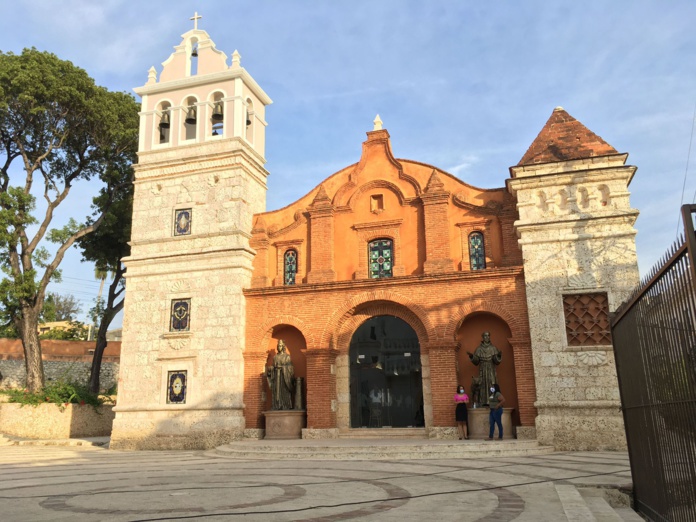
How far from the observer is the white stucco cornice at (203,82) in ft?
→ 65.2

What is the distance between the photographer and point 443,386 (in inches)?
625

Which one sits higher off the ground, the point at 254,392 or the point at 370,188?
the point at 370,188

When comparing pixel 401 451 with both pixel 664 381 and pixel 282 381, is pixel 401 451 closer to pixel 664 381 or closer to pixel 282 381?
pixel 282 381

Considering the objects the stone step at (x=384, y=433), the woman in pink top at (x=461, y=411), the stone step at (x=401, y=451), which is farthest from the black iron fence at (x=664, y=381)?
the stone step at (x=384, y=433)

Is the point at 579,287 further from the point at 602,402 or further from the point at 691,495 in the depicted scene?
the point at 691,495

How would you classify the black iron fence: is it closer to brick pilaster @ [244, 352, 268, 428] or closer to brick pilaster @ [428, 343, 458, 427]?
brick pilaster @ [428, 343, 458, 427]

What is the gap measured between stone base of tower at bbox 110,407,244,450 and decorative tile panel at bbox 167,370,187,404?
1.21ft

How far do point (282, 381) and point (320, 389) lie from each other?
45.5 inches

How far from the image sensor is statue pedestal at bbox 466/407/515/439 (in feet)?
49.9

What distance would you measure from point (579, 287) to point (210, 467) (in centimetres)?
998

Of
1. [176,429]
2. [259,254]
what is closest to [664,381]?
[176,429]

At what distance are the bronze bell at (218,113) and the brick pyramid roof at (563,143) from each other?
32.8ft

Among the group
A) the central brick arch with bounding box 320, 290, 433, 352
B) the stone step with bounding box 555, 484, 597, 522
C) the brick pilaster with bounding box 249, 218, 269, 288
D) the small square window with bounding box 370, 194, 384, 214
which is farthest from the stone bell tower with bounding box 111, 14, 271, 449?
the stone step with bounding box 555, 484, 597, 522

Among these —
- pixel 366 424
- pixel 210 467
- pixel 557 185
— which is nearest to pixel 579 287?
pixel 557 185
